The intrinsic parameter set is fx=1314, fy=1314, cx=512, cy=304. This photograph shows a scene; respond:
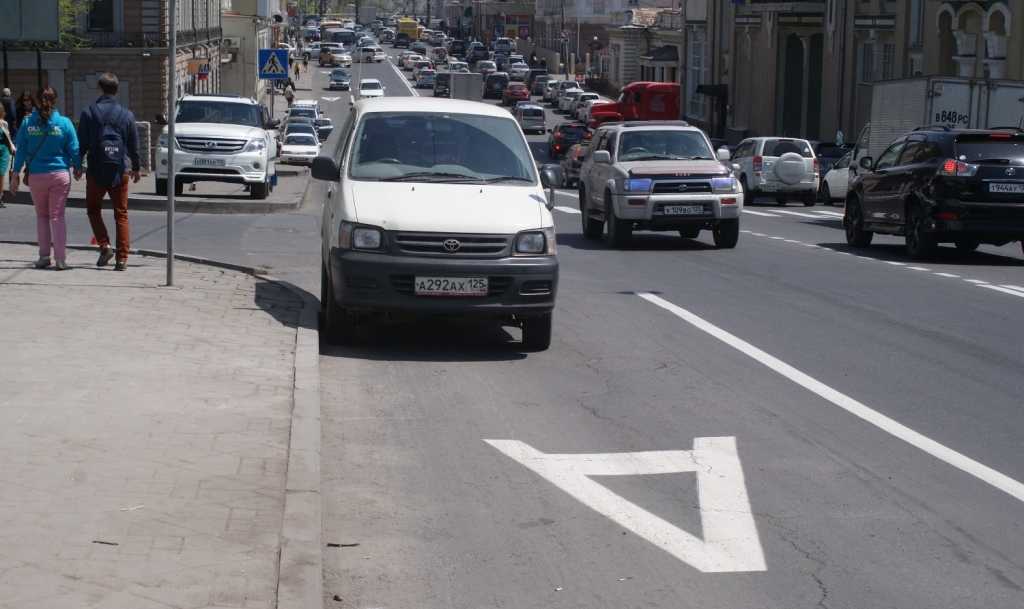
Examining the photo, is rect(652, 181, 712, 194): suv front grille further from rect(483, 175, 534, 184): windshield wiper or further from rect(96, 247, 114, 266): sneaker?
rect(96, 247, 114, 266): sneaker

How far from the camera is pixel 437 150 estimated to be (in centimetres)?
1072

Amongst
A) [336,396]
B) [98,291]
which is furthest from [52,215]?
[336,396]

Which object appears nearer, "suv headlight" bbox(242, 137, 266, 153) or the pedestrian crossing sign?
"suv headlight" bbox(242, 137, 266, 153)

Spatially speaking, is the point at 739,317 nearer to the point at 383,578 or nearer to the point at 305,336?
the point at 305,336

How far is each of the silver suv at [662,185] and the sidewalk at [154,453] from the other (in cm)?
860

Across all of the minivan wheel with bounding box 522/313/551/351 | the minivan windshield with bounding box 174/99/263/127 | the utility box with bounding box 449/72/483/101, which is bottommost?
the minivan wheel with bounding box 522/313/551/351

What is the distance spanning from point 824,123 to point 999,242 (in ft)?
114

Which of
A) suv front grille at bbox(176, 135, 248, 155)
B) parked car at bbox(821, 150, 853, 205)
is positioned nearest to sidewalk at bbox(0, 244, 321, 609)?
suv front grille at bbox(176, 135, 248, 155)

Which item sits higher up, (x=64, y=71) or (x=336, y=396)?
(x=64, y=71)

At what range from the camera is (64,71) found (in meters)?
43.4

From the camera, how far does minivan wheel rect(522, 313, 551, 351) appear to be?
10258 millimetres

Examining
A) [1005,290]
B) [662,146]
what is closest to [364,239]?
[1005,290]

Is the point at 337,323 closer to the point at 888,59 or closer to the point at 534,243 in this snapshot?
the point at 534,243

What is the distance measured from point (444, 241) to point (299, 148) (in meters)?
38.0
